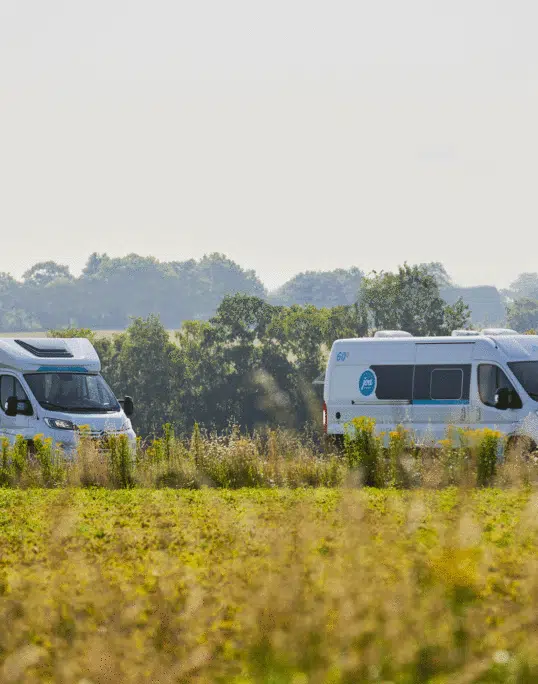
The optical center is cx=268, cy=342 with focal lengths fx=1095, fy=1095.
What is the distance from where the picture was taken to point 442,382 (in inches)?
758

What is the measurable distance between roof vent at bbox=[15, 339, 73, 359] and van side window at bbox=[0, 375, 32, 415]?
625 millimetres

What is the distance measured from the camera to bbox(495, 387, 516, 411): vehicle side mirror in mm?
18500

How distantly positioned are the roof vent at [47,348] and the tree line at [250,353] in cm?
4121

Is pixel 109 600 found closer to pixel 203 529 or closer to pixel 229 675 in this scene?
pixel 229 675

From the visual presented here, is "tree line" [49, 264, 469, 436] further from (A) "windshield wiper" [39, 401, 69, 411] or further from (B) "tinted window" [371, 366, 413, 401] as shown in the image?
(A) "windshield wiper" [39, 401, 69, 411]

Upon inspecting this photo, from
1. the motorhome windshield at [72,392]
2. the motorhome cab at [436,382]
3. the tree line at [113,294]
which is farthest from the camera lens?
the tree line at [113,294]

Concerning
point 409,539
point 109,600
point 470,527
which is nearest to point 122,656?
point 109,600

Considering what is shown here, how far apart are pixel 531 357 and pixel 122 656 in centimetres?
1435

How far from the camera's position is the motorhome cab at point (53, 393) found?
1900 cm

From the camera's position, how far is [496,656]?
495 centimetres

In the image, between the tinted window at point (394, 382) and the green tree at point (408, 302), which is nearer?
the tinted window at point (394, 382)

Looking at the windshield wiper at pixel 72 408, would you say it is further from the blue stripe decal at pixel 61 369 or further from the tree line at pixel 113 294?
the tree line at pixel 113 294

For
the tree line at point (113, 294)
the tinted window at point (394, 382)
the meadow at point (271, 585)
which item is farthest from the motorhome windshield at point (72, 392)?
the tree line at point (113, 294)

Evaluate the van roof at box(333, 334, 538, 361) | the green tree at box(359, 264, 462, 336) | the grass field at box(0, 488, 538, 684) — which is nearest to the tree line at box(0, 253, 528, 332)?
the green tree at box(359, 264, 462, 336)
